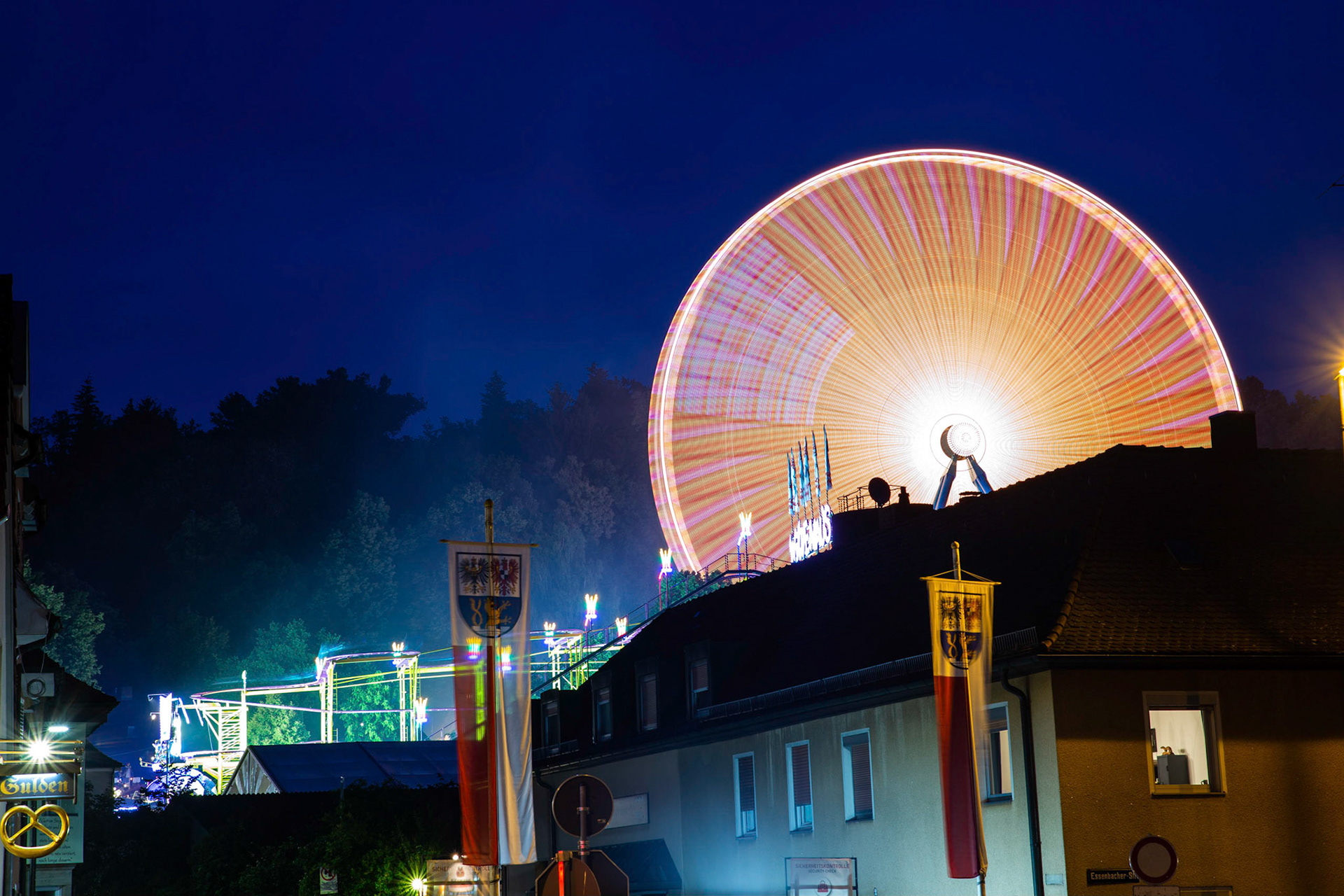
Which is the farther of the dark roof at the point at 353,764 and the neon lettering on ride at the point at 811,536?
the dark roof at the point at 353,764

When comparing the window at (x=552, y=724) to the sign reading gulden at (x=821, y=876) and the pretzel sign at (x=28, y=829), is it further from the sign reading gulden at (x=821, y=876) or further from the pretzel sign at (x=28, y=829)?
the pretzel sign at (x=28, y=829)

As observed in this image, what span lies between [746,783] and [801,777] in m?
2.18

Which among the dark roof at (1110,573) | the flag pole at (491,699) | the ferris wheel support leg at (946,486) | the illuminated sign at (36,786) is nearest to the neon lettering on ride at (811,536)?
the ferris wheel support leg at (946,486)

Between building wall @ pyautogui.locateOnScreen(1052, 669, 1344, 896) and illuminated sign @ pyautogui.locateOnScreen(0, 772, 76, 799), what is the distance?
12.5 m

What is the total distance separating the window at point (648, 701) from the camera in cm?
3334

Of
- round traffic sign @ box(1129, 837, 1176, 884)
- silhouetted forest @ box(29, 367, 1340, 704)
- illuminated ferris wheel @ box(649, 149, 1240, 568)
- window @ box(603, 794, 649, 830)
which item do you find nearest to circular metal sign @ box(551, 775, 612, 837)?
round traffic sign @ box(1129, 837, 1176, 884)

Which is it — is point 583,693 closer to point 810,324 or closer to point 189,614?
point 810,324

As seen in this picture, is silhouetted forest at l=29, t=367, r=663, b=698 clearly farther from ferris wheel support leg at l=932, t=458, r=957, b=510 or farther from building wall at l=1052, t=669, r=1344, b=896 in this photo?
building wall at l=1052, t=669, r=1344, b=896

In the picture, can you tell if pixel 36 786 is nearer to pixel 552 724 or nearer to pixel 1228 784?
pixel 1228 784

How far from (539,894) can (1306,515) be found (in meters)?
15.0

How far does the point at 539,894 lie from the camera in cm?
1500

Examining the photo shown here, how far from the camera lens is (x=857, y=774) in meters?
25.8

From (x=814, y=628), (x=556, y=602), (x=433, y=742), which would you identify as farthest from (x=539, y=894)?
(x=556, y=602)

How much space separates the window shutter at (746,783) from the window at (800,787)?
1444 millimetres
